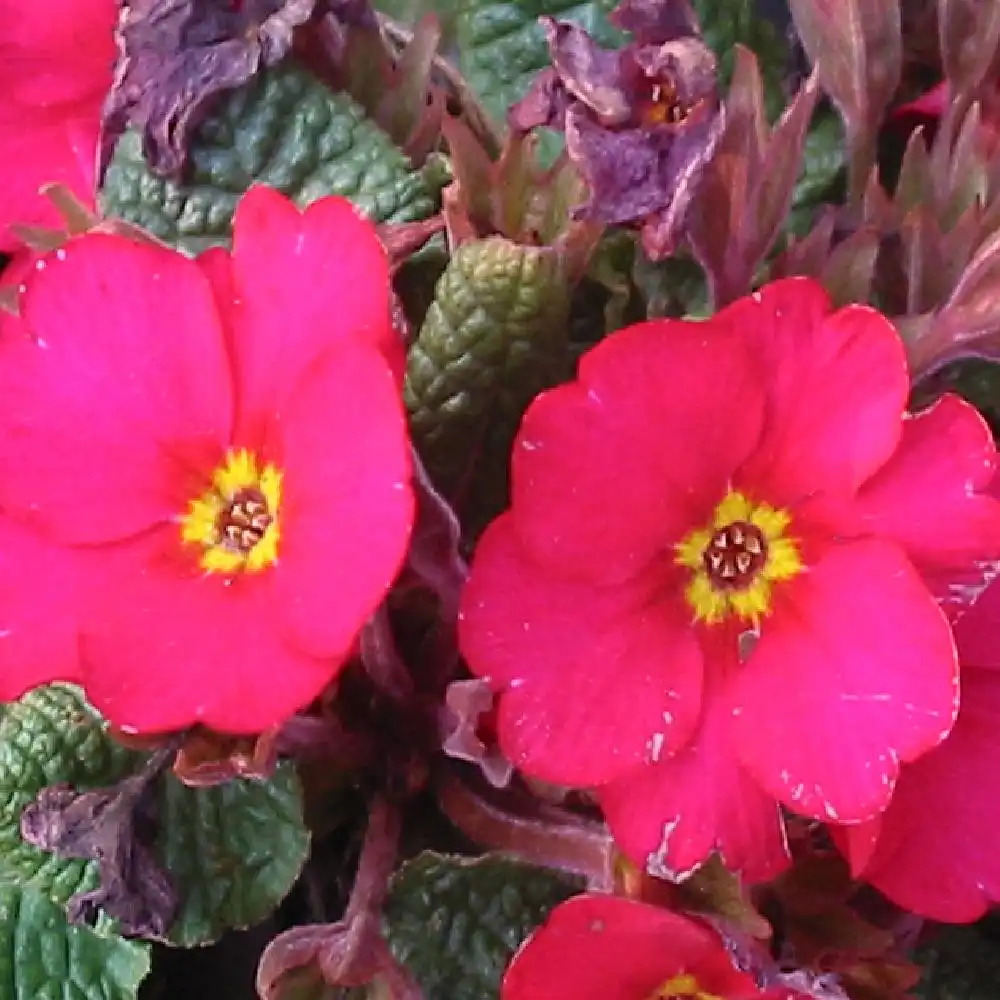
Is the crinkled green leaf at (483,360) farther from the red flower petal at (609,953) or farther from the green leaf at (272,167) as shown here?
the red flower petal at (609,953)

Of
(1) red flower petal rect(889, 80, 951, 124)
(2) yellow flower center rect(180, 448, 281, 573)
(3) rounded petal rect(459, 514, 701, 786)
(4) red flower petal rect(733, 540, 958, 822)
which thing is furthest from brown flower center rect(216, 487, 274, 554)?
(1) red flower petal rect(889, 80, 951, 124)

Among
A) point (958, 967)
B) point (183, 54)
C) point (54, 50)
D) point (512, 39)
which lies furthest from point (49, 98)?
point (958, 967)

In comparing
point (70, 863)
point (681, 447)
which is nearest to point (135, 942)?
point (70, 863)

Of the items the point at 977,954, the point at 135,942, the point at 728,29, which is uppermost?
the point at 728,29

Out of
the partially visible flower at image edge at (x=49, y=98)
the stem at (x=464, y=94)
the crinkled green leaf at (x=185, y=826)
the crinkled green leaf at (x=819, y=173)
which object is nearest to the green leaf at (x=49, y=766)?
the crinkled green leaf at (x=185, y=826)

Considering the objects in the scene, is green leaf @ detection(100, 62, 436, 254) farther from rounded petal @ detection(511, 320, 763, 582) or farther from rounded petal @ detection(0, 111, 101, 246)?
rounded petal @ detection(511, 320, 763, 582)

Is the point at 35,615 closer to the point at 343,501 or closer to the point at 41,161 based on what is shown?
the point at 343,501

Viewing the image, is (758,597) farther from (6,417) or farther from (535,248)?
(6,417)
